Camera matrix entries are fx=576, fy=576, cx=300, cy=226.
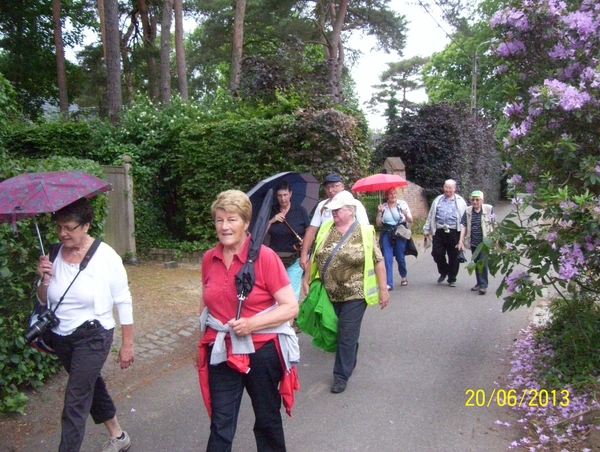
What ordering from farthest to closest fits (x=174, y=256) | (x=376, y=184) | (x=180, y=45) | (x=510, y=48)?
(x=180, y=45) → (x=174, y=256) → (x=376, y=184) → (x=510, y=48)

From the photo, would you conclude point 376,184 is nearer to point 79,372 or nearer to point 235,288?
point 235,288

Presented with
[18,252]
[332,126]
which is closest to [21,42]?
[332,126]

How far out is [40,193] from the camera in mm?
3205

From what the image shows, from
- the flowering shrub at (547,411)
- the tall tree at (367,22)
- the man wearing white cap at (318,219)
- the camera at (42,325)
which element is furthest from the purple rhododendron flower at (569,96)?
the tall tree at (367,22)

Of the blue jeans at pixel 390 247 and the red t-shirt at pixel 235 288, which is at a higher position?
the red t-shirt at pixel 235 288

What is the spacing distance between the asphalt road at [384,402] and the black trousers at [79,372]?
0.82m

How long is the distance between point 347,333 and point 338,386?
473 mm

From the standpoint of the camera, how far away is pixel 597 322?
4992mm

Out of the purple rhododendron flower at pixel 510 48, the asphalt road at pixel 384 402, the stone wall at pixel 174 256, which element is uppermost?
the purple rhododendron flower at pixel 510 48

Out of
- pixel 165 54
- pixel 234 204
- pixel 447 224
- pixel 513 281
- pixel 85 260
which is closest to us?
pixel 234 204

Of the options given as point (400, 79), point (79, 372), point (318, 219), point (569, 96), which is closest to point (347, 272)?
point (318, 219)

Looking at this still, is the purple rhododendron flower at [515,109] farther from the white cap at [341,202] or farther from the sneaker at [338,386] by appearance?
the sneaker at [338,386]
